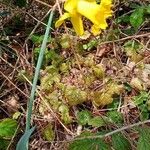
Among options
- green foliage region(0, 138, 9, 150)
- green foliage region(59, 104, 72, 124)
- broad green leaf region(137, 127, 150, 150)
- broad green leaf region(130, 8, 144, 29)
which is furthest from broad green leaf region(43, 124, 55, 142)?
broad green leaf region(137, 127, 150, 150)

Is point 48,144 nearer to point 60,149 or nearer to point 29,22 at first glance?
point 60,149

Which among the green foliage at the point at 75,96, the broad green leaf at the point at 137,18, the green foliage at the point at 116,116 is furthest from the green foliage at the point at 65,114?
the broad green leaf at the point at 137,18

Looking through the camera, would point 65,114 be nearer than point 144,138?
No

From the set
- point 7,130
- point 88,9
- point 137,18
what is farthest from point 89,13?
point 137,18

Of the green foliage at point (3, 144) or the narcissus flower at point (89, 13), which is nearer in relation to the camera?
the narcissus flower at point (89, 13)

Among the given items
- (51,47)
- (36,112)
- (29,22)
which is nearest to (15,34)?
(29,22)

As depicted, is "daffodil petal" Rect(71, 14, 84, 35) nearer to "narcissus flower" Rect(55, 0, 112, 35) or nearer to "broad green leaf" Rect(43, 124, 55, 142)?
"narcissus flower" Rect(55, 0, 112, 35)

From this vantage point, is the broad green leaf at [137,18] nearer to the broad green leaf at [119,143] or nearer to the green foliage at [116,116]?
the green foliage at [116,116]

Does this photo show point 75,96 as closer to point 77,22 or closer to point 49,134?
point 49,134
